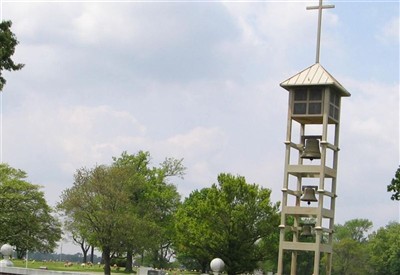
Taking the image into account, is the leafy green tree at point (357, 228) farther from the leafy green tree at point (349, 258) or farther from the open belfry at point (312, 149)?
the open belfry at point (312, 149)

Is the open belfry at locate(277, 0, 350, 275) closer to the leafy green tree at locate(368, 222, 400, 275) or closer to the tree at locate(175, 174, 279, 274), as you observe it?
the tree at locate(175, 174, 279, 274)

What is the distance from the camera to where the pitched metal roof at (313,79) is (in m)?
45.6

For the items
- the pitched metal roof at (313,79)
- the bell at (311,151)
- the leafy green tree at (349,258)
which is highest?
the pitched metal roof at (313,79)

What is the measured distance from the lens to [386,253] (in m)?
124

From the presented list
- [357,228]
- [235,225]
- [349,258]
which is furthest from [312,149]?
[357,228]

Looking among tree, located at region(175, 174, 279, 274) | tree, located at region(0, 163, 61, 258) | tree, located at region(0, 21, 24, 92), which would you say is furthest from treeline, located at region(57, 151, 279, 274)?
tree, located at region(0, 21, 24, 92)

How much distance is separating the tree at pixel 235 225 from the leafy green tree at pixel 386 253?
56344 millimetres

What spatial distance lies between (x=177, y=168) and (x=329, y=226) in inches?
1334

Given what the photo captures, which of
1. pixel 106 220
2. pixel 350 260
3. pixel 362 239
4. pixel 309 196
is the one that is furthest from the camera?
pixel 362 239

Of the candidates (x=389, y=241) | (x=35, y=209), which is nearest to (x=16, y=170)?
(x=35, y=209)

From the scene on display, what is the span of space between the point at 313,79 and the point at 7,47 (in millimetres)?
19672

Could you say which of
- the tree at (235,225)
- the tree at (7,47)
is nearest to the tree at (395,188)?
the tree at (7,47)

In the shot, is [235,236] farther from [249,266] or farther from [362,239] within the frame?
[362,239]

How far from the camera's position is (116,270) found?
77.8 m
